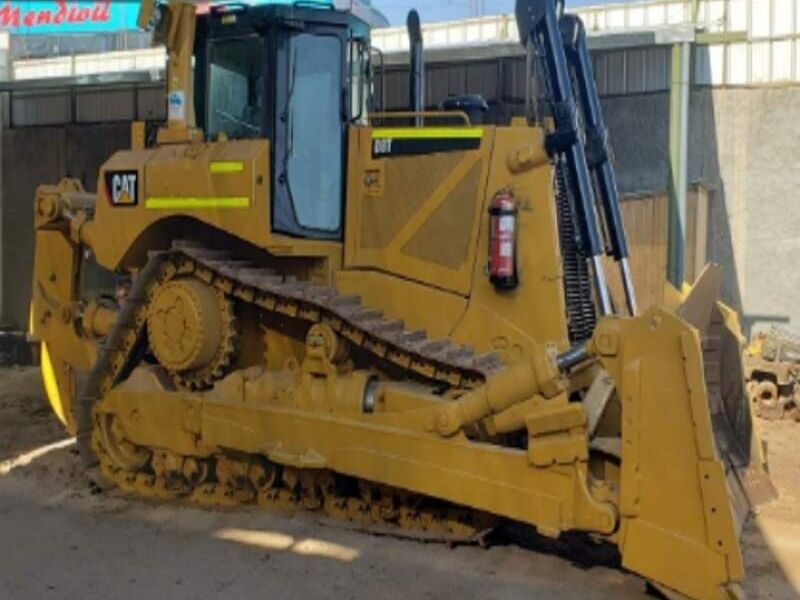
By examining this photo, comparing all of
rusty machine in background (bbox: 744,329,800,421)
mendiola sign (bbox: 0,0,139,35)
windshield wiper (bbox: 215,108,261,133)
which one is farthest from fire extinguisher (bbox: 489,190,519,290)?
mendiola sign (bbox: 0,0,139,35)

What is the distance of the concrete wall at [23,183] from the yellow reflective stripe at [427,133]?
9648 millimetres

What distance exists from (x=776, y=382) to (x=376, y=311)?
5.31 m

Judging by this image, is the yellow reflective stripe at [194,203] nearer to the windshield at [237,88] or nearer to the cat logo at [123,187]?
the cat logo at [123,187]

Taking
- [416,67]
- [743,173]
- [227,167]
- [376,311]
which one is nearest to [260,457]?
[376,311]

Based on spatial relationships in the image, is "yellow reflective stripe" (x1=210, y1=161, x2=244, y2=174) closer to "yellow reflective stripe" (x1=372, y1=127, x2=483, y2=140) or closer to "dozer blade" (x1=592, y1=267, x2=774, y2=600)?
"yellow reflective stripe" (x1=372, y1=127, x2=483, y2=140)

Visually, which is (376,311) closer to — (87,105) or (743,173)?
(743,173)

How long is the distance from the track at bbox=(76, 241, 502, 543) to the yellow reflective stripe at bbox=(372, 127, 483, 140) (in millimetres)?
1011

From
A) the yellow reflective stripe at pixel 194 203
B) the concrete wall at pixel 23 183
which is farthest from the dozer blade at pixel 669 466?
the concrete wall at pixel 23 183

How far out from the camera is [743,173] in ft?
35.6

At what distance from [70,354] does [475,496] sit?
3.69 m

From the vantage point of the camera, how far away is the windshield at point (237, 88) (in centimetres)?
591

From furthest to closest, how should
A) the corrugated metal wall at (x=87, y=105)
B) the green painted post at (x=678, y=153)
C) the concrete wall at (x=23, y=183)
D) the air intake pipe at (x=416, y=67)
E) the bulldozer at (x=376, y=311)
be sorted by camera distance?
1. the concrete wall at (x=23, y=183)
2. the corrugated metal wall at (x=87, y=105)
3. the green painted post at (x=678, y=153)
4. the air intake pipe at (x=416, y=67)
5. the bulldozer at (x=376, y=311)

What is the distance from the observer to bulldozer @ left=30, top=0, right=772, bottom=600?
473 centimetres

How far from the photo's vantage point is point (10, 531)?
227 inches
